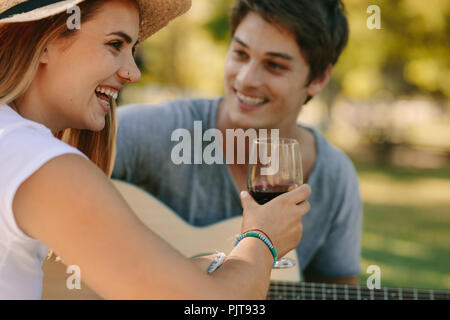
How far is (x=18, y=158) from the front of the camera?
1.37 metres

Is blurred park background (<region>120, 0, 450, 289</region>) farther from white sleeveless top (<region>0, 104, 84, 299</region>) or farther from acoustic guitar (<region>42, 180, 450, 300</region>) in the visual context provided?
white sleeveless top (<region>0, 104, 84, 299</region>)

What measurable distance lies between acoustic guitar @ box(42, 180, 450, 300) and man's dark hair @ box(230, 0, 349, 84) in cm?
124

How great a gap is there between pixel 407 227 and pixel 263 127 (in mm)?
6505

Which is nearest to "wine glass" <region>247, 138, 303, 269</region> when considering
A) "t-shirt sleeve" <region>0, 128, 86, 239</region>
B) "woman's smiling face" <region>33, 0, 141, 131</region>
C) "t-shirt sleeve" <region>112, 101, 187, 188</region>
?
"woman's smiling face" <region>33, 0, 141, 131</region>

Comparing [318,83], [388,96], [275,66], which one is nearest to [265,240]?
[275,66]

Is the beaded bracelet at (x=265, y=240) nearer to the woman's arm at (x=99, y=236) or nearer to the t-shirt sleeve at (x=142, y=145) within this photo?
the woman's arm at (x=99, y=236)

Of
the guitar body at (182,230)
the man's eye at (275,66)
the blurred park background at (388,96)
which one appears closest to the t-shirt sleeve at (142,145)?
the guitar body at (182,230)

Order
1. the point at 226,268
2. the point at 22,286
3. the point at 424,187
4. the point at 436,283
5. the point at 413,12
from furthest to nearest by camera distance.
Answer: the point at 413,12, the point at 424,187, the point at 436,283, the point at 22,286, the point at 226,268

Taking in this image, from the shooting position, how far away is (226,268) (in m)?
1.50

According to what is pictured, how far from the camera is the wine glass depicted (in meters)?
2.16

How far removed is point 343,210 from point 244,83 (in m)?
1.10

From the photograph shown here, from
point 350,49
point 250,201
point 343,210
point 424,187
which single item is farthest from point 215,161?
point 350,49

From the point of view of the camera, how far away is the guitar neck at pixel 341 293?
8.97 ft
